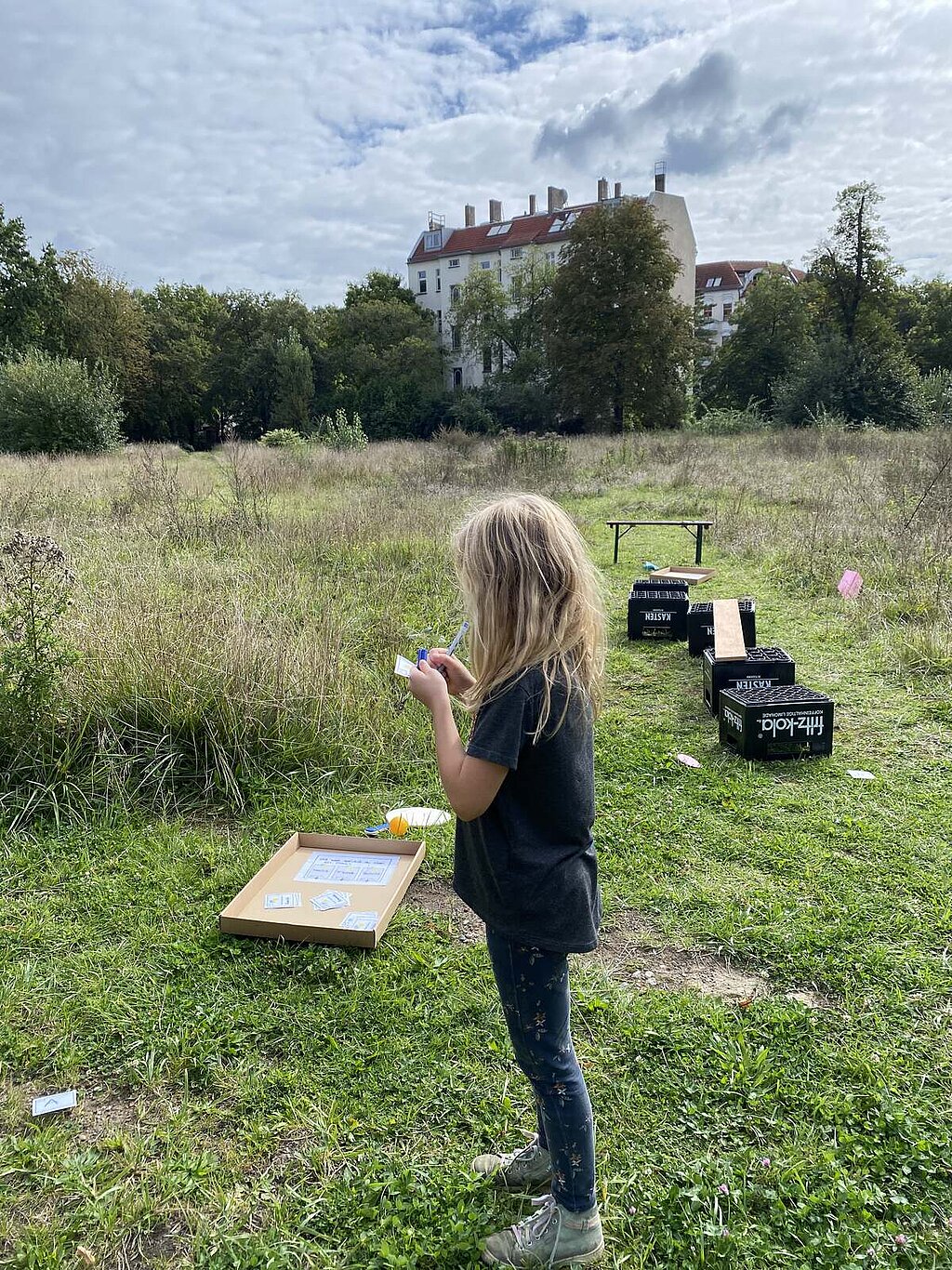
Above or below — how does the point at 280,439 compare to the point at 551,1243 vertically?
above

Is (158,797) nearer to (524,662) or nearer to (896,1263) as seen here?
(524,662)

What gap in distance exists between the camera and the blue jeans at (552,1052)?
166cm

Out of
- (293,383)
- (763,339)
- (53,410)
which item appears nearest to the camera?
(53,410)

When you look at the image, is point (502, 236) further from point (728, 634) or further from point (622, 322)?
point (728, 634)

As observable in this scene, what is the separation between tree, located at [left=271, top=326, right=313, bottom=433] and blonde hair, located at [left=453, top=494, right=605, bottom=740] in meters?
40.4

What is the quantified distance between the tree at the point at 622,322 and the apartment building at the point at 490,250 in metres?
13.9

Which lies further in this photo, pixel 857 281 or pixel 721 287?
pixel 721 287

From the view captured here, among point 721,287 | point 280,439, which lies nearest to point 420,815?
point 280,439

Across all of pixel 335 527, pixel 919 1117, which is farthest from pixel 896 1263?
pixel 335 527

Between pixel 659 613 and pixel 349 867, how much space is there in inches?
165

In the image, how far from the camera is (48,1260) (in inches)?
70.0

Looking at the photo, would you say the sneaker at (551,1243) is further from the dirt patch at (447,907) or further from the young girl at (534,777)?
the dirt patch at (447,907)

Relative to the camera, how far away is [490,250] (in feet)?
174

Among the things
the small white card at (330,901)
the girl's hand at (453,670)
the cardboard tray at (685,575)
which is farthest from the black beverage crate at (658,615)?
the girl's hand at (453,670)
